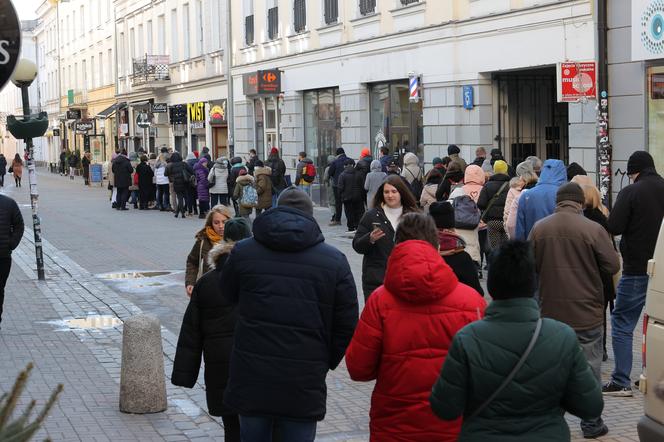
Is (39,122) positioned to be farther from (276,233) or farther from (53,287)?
(276,233)

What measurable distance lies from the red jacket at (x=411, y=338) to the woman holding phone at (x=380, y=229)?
3636 millimetres

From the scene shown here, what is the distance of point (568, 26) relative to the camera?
775 inches

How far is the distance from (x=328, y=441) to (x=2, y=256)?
17.2ft

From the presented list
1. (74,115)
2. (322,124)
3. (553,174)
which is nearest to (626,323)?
(553,174)

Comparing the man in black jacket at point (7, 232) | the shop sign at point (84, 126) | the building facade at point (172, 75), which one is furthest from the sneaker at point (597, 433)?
the shop sign at point (84, 126)

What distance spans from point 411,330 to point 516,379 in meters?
0.81

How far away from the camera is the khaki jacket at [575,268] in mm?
7391

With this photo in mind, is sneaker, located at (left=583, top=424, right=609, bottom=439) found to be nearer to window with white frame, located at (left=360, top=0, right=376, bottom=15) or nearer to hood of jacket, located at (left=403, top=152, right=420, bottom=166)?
hood of jacket, located at (left=403, top=152, right=420, bottom=166)

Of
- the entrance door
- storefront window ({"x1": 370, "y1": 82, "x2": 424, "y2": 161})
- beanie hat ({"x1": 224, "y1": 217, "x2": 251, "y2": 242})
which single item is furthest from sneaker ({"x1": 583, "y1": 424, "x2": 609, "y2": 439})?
storefront window ({"x1": 370, "y1": 82, "x2": 424, "y2": 161})

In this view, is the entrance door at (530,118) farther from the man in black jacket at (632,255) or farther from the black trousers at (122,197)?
the man in black jacket at (632,255)

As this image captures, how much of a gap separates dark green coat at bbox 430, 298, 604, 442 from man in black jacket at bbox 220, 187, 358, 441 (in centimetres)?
104

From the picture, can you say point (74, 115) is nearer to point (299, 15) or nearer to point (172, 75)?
point (172, 75)

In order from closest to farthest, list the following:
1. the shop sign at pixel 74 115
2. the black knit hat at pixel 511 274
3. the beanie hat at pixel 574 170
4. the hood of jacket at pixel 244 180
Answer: the black knit hat at pixel 511 274, the beanie hat at pixel 574 170, the hood of jacket at pixel 244 180, the shop sign at pixel 74 115

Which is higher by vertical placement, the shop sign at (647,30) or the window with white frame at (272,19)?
the window with white frame at (272,19)
